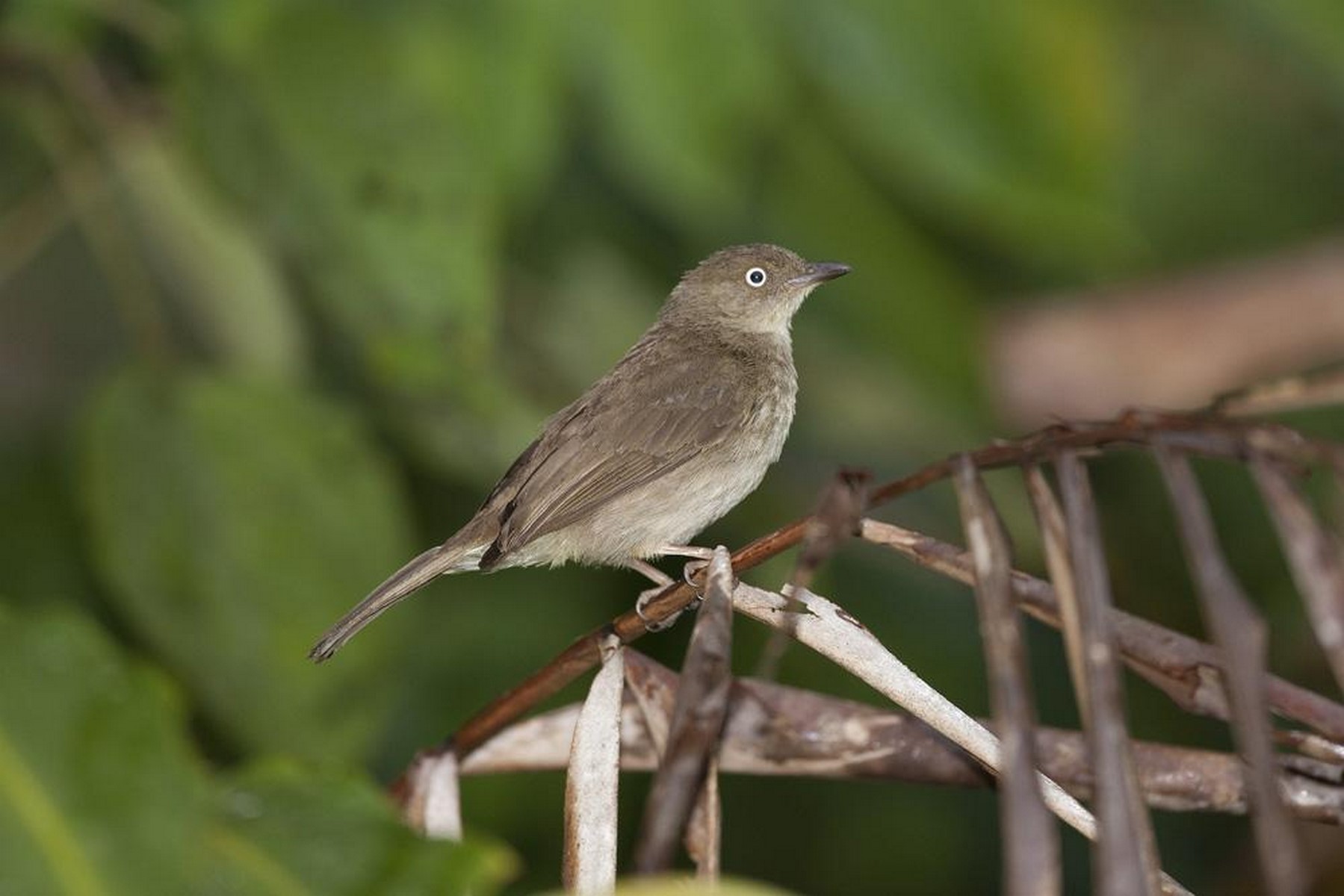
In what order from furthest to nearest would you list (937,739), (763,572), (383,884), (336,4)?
(763,572) < (336,4) < (937,739) < (383,884)

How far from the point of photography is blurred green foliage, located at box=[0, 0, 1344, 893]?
2994 millimetres

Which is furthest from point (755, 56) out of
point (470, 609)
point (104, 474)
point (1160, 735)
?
point (1160, 735)

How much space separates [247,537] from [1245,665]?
3033mm

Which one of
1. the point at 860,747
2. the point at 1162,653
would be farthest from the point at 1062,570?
the point at 860,747

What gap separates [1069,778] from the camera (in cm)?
294

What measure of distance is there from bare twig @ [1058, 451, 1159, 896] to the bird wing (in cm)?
238

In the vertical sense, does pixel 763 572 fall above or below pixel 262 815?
above

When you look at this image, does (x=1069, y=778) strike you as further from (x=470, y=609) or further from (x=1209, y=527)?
(x=470, y=609)

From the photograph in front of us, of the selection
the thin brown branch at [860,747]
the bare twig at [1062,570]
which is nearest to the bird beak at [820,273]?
the thin brown branch at [860,747]

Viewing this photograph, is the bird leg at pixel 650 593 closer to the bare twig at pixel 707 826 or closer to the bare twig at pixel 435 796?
the bare twig at pixel 707 826

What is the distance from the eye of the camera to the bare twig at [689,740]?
169 centimetres

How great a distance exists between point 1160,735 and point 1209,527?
5.69m

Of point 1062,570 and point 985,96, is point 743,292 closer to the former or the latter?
point 985,96

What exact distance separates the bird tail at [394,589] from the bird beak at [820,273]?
1139 mm
